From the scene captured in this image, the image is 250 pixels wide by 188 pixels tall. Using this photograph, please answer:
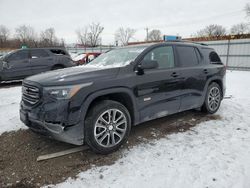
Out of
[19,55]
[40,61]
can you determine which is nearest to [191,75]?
[40,61]

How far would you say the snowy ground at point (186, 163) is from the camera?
8.24 ft

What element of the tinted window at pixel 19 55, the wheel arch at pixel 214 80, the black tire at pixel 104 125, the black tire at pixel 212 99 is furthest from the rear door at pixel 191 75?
the tinted window at pixel 19 55

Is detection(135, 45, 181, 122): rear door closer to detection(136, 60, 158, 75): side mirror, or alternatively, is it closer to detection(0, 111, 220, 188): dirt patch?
detection(136, 60, 158, 75): side mirror

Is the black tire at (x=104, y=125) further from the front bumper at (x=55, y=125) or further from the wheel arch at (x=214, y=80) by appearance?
the wheel arch at (x=214, y=80)

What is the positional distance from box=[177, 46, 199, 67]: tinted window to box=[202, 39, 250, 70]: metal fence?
38.4 feet

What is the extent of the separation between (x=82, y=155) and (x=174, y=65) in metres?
2.41

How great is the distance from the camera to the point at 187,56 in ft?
14.4

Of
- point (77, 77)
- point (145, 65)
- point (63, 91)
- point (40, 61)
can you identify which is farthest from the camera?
point (40, 61)

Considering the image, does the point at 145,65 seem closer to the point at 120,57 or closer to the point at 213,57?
the point at 120,57

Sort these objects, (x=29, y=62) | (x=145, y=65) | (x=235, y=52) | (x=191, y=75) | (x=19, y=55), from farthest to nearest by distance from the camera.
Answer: (x=235, y=52) < (x=29, y=62) < (x=19, y=55) < (x=191, y=75) < (x=145, y=65)

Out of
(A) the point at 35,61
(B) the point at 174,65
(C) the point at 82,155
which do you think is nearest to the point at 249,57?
(B) the point at 174,65

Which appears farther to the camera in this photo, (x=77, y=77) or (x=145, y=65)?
(x=145, y=65)

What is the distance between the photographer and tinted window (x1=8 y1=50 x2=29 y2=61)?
9.44 meters

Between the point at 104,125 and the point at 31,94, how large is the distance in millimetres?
1198
